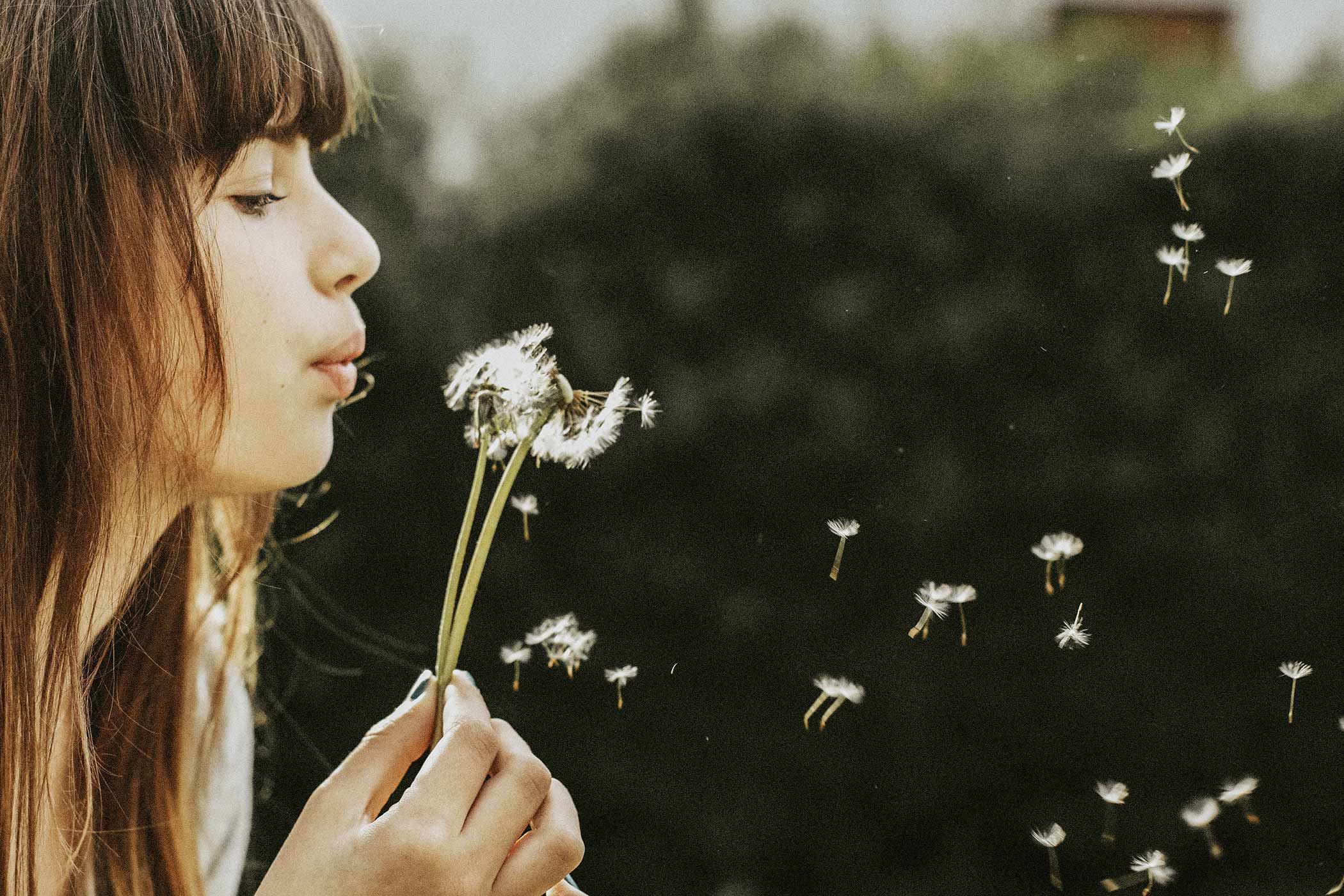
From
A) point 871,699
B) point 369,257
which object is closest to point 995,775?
point 871,699

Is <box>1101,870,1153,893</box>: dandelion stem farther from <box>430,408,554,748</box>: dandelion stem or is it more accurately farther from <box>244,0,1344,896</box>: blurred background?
<box>430,408,554,748</box>: dandelion stem

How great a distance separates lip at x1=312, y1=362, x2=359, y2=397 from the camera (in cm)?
82

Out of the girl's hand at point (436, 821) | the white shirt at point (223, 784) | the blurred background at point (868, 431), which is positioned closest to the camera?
the girl's hand at point (436, 821)

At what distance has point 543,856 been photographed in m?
0.73

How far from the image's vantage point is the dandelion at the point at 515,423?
75 cm

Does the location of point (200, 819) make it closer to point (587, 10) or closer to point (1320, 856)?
point (587, 10)

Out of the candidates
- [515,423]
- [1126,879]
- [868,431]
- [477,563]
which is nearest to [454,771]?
[477,563]

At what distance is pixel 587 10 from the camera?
2039mm

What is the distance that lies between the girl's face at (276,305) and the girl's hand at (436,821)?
0.69 feet

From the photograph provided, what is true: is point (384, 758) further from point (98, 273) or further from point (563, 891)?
point (98, 273)

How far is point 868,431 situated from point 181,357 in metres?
1.33

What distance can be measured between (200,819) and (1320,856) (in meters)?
1.64

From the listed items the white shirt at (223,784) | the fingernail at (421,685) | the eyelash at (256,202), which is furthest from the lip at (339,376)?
the white shirt at (223,784)

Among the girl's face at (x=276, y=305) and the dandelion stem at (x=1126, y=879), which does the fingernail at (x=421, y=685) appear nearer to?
the girl's face at (x=276, y=305)
